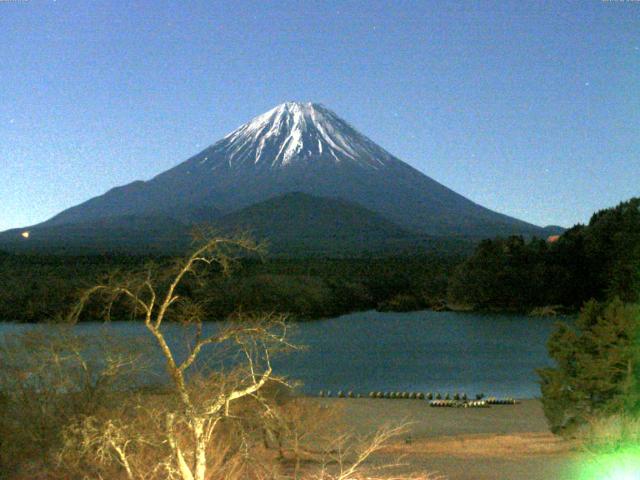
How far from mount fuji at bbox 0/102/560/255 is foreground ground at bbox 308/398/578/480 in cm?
5757

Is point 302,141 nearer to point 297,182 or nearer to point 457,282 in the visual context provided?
point 297,182

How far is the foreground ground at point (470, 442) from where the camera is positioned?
9695mm

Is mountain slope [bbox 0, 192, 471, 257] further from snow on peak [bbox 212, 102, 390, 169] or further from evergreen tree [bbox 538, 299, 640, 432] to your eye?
evergreen tree [bbox 538, 299, 640, 432]

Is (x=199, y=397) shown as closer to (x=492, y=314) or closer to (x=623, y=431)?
(x=623, y=431)

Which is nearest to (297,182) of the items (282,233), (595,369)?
(282,233)

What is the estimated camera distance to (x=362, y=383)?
21250 mm

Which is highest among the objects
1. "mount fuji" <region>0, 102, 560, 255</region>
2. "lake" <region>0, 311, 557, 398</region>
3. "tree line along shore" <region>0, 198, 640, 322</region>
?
"mount fuji" <region>0, 102, 560, 255</region>

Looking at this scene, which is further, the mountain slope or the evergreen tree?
the mountain slope

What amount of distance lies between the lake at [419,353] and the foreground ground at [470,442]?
2121mm

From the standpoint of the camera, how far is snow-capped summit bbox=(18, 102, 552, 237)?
86875 millimetres

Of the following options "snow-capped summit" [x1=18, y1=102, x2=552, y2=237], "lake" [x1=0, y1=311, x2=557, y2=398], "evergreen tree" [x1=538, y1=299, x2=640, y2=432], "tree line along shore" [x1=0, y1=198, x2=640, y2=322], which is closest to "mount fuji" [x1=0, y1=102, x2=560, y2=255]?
"snow-capped summit" [x1=18, y1=102, x2=552, y2=237]

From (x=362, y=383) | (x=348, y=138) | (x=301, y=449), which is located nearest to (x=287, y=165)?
(x=348, y=138)

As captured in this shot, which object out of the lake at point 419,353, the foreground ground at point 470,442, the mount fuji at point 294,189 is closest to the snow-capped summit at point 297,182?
the mount fuji at point 294,189

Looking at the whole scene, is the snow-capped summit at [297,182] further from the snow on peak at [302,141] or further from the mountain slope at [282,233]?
the mountain slope at [282,233]
